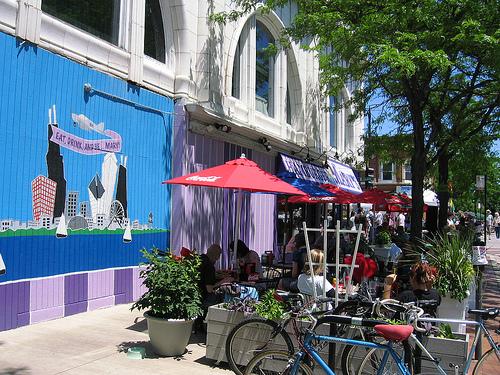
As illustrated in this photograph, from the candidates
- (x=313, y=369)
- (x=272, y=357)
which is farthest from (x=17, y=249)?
(x=313, y=369)

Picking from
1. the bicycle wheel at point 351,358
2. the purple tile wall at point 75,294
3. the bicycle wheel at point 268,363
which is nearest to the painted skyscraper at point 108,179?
the purple tile wall at point 75,294

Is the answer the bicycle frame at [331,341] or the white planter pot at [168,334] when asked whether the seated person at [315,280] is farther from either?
the bicycle frame at [331,341]

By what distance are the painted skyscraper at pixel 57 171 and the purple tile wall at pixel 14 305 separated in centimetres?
124

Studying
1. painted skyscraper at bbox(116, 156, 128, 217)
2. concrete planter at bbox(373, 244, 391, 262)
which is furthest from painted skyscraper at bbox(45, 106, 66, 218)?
concrete planter at bbox(373, 244, 391, 262)

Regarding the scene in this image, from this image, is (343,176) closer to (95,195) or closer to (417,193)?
(417,193)

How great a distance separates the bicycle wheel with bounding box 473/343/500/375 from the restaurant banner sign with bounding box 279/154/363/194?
11977 millimetres

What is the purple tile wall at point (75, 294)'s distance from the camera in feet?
26.2

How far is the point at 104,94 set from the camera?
892 cm

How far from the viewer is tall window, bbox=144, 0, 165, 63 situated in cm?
1062

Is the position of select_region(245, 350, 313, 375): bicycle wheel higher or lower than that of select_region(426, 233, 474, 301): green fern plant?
lower

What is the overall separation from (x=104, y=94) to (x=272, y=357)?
20.0 ft

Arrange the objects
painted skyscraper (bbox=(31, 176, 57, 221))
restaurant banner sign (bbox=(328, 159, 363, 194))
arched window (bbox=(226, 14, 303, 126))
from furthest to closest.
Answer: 1. restaurant banner sign (bbox=(328, 159, 363, 194))
2. arched window (bbox=(226, 14, 303, 126))
3. painted skyscraper (bbox=(31, 176, 57, 221))

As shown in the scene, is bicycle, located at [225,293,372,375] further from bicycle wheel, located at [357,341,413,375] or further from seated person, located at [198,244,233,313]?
seated person, located at [198,244,233,313]

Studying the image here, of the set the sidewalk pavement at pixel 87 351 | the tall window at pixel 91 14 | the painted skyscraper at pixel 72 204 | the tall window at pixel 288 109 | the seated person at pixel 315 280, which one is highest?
the tall window at pixel 288 109
